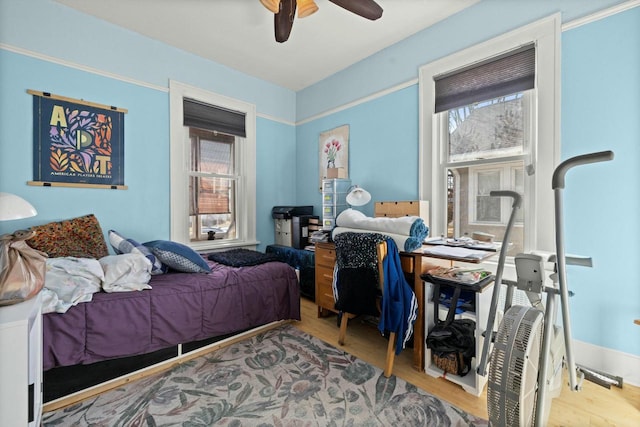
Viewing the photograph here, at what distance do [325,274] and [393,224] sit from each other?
3.05 feet

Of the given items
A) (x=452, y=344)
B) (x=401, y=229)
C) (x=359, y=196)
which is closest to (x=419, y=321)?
(x=452, y=344)

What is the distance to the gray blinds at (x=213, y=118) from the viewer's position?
339 cm

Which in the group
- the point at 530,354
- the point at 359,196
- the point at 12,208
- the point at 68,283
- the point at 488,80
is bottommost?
the point at 530,354

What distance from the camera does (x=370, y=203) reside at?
11.3 ft

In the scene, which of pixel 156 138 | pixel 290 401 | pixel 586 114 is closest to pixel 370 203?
pixel 586 114

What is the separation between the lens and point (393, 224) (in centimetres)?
214

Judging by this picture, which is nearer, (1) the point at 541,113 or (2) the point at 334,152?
(1) the point at 541,113

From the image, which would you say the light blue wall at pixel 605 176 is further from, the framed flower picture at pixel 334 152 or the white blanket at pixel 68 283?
the white blanket at pixel 68 283

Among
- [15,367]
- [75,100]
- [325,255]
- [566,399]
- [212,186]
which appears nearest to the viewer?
[15,367]

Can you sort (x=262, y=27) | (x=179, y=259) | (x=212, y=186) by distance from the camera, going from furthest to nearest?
(x=212, y=186)
(x=262, y=27)
(x=179, y=259)

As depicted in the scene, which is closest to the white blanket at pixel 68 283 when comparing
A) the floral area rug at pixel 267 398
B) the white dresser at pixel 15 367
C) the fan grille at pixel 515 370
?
the white dresser at pixel 15 367

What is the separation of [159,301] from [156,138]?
2004 millimetres

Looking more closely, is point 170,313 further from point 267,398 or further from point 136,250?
point 267,398

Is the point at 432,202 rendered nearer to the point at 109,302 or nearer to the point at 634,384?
the point at 634,384
